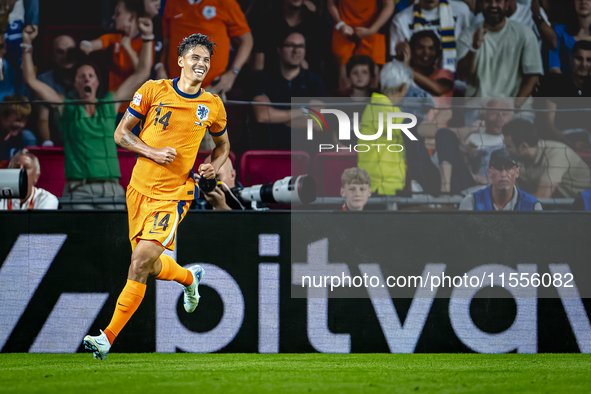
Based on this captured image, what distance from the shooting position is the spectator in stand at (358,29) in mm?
7543

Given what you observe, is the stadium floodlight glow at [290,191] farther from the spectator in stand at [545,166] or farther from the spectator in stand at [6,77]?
the spectator in stand at [6,77]

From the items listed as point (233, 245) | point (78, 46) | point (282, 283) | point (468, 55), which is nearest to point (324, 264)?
point (282, 283)

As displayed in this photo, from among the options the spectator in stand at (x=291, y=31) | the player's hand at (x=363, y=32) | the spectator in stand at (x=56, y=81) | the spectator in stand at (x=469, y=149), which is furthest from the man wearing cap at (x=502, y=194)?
the spectator in stand at (x=56, y=81)

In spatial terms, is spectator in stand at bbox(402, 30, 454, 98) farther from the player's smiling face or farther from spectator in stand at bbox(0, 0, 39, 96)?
spectator in stand at bbox(0, 0, 39, 96)

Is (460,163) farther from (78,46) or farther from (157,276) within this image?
(78,46)

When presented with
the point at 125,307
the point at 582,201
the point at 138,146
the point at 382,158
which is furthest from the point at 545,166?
the point at 125,307

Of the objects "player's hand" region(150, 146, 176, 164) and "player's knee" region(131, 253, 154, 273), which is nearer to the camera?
"player's knee" region(131, 253, 154, 273)

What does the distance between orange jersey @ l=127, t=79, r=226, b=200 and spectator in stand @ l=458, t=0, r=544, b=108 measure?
428cm

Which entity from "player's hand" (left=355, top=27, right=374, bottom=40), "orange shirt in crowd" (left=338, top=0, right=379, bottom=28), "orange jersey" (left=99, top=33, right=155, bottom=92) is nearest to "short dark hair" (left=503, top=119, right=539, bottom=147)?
"player's hand" (left=355, top=27, right=374, bottom=40)

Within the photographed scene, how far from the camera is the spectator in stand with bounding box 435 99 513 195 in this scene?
629 centimetres

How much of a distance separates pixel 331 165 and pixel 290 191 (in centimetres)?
163

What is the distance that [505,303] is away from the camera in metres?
4.99

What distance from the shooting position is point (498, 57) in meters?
7.32

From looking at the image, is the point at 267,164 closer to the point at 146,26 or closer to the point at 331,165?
the point at 331,165
